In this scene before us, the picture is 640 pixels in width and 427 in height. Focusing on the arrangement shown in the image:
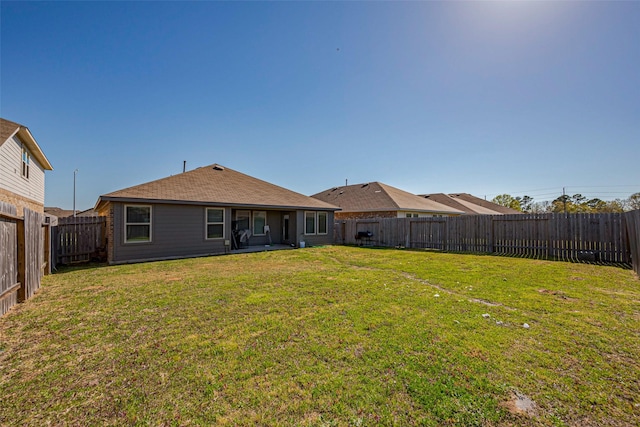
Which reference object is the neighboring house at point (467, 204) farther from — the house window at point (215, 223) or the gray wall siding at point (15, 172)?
the gray wall siding at point (15, 172)

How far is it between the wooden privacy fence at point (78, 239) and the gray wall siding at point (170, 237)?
135 centimetres

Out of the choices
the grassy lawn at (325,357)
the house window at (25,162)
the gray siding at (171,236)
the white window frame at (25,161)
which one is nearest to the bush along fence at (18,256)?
the grassy lawn at (325,357)

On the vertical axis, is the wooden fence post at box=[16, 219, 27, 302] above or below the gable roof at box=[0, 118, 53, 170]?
below

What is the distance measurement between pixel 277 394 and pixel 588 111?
16.5 meters

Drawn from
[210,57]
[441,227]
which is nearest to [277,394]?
[210,57]

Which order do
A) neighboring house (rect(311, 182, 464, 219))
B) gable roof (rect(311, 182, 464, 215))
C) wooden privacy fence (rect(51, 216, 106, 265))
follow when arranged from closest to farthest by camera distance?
wooden privacy fence (rect(51, 216, 106, 265)) → neighboring house (rect(311, 182, 464, 219)) → gable roof (rect(311, 182, 464, 215))

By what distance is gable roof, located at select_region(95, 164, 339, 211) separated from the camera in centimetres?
1016

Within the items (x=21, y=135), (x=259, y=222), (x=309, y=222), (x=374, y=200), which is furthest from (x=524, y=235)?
(x=21, y=135)

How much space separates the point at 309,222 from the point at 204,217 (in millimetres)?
5860

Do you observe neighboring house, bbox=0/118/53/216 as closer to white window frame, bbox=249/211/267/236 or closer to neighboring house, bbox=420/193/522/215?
white window frame, bbox=249/211/267/236

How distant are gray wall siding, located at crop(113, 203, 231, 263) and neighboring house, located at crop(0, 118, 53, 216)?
2.56 meters

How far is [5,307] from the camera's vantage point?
407 centimetres

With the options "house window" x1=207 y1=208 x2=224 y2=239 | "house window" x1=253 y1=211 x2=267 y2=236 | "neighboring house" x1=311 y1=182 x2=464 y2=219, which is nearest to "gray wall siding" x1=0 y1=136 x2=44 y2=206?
"house window" x1=207 y1=208 x2=224 y2=239

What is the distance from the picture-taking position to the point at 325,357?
277 cm
